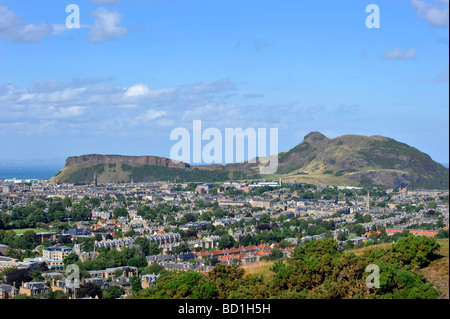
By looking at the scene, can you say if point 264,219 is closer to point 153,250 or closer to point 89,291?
point 153,250

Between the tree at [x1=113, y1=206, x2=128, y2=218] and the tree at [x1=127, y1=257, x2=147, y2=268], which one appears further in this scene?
the tree at [x1=113, y1=206, x2=128, y2=218]

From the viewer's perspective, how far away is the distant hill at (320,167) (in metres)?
113

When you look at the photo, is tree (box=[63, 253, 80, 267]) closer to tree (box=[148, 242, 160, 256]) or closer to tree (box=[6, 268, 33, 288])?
tree (box=[6, 268, 33, 288])

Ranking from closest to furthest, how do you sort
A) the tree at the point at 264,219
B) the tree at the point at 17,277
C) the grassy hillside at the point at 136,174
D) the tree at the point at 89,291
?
the tree at the point at 89,291 → the tree at the point at 17,277 → the tree at the point at 264,219 → the grassy hillside at the point at 136,174

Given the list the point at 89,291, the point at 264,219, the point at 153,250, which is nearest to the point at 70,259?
the point at 153,250

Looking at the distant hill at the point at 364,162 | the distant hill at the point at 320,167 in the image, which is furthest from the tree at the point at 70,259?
the distant hill at the point at 364,162

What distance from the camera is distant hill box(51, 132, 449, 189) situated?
113312mm

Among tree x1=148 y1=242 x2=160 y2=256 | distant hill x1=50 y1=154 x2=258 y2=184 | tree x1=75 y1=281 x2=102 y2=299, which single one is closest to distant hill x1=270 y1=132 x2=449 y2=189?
distant hill x1=50 y1=154 x2=258 y2=184

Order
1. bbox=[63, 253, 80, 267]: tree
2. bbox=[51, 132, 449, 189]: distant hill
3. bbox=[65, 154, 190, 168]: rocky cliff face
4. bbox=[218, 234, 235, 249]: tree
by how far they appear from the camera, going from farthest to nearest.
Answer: bbox=[65, 154, 190, 168]: rocky cliff face → bbox=[51, 132, 449, 189]: distant hill → bbox=[218, 234, 235, 249]: tree → bbox=[63, 253, 80, 267]: tree

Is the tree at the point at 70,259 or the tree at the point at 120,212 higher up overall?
the tree at the point at 120,212

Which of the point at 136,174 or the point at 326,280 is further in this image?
the point at 136,174

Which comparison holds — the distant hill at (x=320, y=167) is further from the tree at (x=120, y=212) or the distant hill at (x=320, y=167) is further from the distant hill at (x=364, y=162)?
the tree at (x=120, y=212)

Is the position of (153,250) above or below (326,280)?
below

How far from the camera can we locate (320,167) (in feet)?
420
